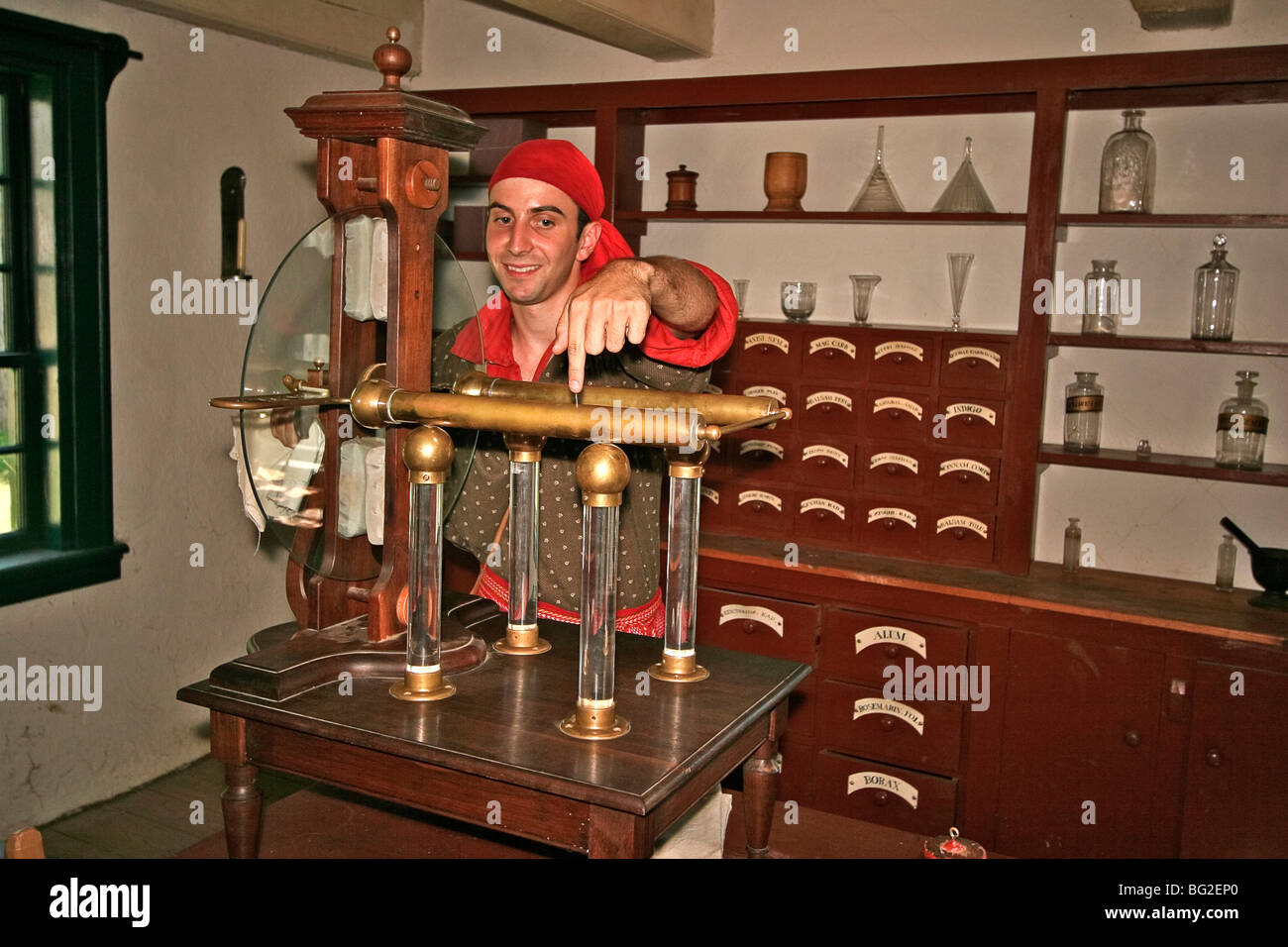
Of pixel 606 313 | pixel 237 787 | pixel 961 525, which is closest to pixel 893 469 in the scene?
pixel 961 525

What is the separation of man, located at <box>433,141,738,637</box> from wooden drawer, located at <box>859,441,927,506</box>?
4.68 feet

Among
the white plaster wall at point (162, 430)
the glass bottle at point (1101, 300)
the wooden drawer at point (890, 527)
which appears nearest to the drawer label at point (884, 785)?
the wooden drawer at point (890, 527)

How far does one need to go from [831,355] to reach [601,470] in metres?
2.40

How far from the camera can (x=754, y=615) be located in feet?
11.1

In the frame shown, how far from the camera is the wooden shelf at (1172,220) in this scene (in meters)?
2.86

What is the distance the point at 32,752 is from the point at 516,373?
2.35 m

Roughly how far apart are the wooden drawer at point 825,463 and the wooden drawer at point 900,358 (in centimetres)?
23

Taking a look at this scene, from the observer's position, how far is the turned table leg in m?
1.22

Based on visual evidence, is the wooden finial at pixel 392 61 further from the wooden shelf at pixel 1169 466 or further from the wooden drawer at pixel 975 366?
the wooden shelf at pixel 1169 466

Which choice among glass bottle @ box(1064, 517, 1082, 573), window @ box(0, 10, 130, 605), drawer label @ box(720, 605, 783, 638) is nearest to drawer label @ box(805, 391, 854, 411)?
drawer label @ box(720, 605, 783, 638)

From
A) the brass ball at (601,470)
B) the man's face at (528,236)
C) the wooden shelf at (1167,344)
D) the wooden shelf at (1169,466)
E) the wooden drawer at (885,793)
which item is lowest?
the wooden drawer at (885,793)

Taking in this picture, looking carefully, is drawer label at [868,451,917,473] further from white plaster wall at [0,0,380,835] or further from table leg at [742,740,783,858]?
white plaster wall at [0,0,380,835]

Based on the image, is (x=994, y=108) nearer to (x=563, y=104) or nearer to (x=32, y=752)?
(x=563, y=104)

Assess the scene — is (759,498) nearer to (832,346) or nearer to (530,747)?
(832,346)
